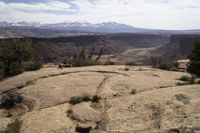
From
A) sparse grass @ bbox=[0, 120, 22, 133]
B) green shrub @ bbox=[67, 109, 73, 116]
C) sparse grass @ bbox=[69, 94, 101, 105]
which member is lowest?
sparse grass @ bbox=[0, 120, 22, 133]

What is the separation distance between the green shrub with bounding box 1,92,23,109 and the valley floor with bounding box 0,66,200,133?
461 millimetres

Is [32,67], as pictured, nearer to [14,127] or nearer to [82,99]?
[82,99]

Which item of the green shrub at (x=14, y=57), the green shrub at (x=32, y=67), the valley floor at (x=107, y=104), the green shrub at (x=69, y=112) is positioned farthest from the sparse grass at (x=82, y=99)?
the green shrub at (x=32, y=67)

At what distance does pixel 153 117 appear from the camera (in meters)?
11.8

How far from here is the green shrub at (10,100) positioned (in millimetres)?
15289

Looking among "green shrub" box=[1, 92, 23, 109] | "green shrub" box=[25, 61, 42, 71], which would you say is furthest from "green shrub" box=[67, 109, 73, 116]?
"green shrub" box=[25, 61, 42, 71]

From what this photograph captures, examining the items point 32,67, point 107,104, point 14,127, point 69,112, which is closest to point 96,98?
point 107,104

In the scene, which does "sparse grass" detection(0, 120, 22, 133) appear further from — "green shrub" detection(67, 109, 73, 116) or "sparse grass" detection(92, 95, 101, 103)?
"sparse grass" detection(92, 95, 101, 103)

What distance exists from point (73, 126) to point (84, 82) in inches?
210

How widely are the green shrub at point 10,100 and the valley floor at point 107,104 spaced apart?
1.51ft

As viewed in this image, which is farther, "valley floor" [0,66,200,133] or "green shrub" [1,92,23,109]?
"green shrub" [1,92,23,109]

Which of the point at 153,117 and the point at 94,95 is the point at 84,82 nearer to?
the point at 94,95

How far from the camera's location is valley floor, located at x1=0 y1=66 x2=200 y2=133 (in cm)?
1153

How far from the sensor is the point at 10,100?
1542 cm
